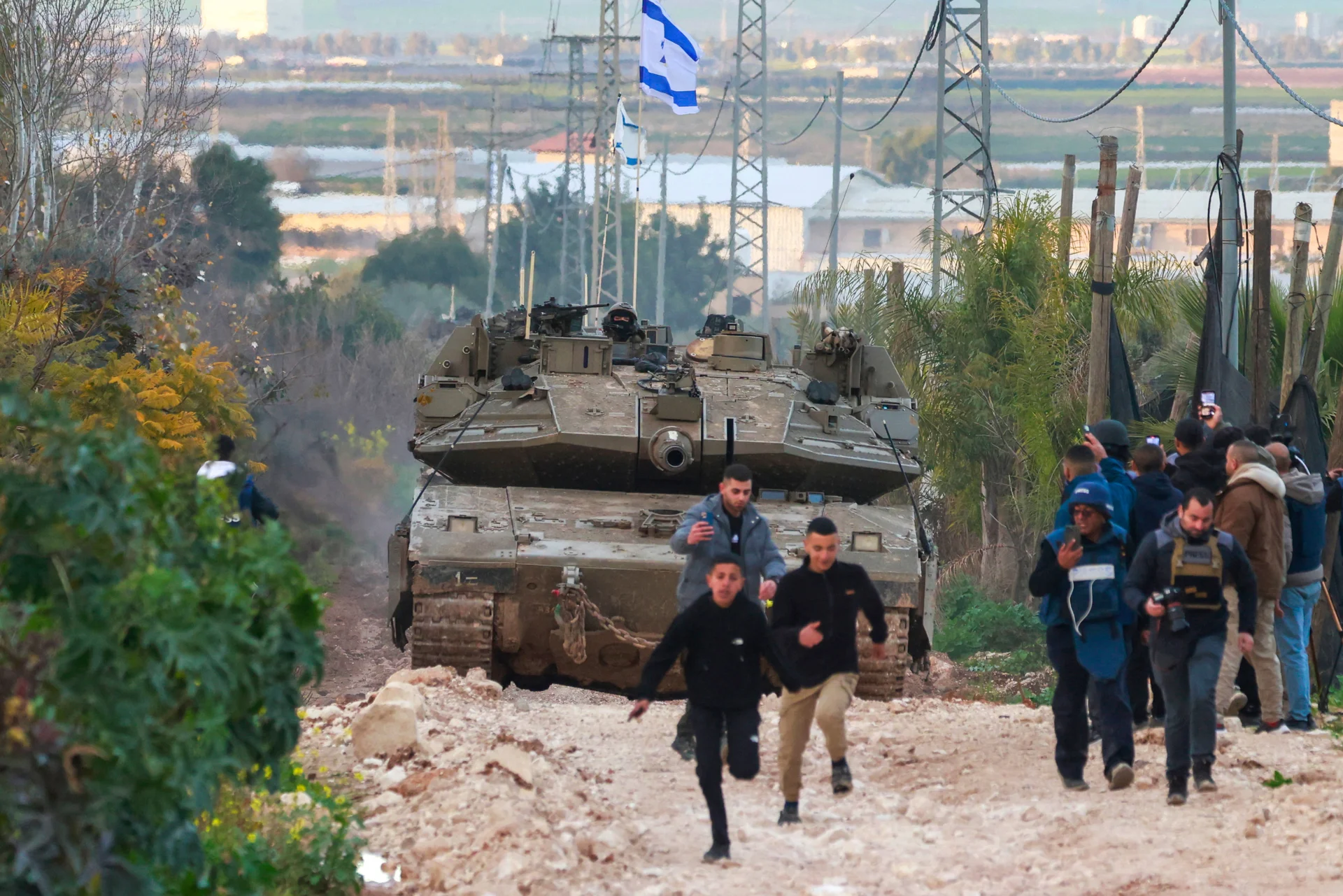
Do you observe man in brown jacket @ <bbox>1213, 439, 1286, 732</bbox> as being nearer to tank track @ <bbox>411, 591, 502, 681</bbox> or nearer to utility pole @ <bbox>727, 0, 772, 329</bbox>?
tank track @ <bbox>411, 591, 502, 681</bbox>

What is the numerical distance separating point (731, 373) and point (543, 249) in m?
44.8

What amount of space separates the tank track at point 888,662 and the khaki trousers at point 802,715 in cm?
283

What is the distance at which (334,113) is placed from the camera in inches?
2013

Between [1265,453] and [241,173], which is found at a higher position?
[241,173]

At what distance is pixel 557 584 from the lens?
11.8 meters

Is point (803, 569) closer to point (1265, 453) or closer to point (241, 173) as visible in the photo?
point (1265, 453)

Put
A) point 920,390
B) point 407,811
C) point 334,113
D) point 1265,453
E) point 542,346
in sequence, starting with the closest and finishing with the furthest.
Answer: point 407,811 < point 1265,453 < point 542,346 < point 920,390 < point 334,113

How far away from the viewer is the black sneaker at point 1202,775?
899 cm

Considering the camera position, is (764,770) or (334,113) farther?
(334,113)

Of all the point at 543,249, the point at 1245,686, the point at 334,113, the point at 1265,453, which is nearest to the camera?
the point at 1265,453

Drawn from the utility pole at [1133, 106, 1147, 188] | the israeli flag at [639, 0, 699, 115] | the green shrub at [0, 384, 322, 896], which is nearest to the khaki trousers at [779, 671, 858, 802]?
the green shrub at [0, 384, 322, 896]

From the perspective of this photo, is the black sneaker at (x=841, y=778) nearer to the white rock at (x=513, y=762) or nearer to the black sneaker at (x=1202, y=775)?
the white rock at (x=513, y=762)

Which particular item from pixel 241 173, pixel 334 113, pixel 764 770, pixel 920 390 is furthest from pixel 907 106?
pixel 764 770

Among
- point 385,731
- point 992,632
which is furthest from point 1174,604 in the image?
point 992,632
